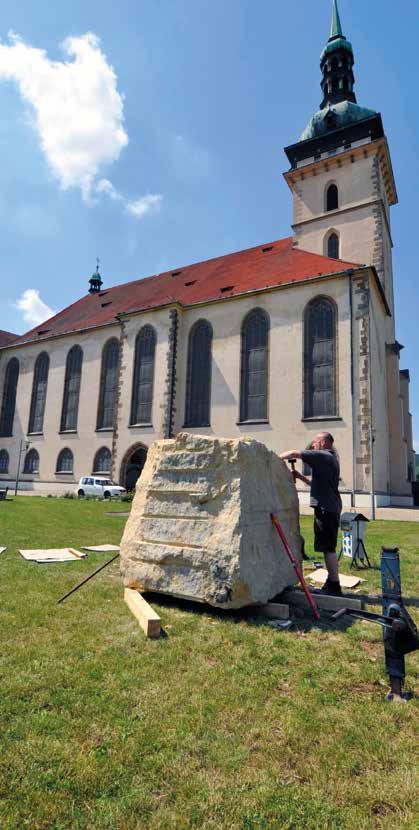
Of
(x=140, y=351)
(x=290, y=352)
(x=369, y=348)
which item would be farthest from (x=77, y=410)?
(x=369, y=348)

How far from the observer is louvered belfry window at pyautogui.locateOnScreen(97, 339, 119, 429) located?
30.0 metres

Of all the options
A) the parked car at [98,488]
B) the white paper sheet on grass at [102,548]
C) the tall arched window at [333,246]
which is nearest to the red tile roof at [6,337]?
the parked car at [98,488]

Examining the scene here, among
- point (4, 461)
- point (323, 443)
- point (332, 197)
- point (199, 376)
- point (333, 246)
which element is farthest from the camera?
point (4, 461)

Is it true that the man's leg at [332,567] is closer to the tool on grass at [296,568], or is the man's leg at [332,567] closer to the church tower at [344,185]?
the tool on grass at [296,568]

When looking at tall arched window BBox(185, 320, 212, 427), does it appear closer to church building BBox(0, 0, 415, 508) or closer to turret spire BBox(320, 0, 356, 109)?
church building BBox(0, 0, 415, 508)

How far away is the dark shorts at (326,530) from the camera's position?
503cm

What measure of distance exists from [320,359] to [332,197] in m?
14.1

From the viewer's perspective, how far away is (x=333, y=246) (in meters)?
28.9

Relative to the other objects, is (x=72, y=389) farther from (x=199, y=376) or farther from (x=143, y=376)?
(x=199, y=376)

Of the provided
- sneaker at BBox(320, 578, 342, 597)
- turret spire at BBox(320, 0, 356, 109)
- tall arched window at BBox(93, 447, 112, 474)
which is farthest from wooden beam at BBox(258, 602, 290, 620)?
turret spire at BBox(320, 0, 356, 109)

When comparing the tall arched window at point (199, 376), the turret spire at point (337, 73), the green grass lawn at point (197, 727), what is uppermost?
the turret spire at point (337, 73)

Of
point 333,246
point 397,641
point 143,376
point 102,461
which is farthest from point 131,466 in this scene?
point 397,641

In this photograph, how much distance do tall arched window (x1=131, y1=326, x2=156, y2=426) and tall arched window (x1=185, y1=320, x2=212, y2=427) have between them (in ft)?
8.70

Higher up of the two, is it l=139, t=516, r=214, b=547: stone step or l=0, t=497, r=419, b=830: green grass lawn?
l=139, t=516, r=214, b=547: stone step
